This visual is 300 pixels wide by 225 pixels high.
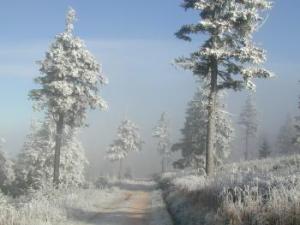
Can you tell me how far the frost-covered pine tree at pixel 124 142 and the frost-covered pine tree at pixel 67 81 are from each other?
1968 inches

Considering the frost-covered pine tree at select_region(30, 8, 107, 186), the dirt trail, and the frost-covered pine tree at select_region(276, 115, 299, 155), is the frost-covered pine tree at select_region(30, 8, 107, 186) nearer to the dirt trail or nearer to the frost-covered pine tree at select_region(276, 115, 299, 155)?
the dirt trail

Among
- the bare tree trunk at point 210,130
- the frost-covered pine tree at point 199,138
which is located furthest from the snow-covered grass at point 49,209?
the frost-covered pine tree at point 199,138

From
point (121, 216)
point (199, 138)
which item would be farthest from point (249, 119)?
point (121, 216)

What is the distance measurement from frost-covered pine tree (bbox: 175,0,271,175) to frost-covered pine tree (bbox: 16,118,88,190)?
25102 millimetres

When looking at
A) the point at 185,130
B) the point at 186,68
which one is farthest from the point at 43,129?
the point at 186,68

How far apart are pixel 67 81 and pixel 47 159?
16.5 m

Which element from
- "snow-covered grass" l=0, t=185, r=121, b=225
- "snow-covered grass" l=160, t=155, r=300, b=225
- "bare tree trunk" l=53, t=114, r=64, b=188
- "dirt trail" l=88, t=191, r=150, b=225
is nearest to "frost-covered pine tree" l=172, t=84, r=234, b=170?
"bare tree trunk" l=53, t=114, r=64, b=188

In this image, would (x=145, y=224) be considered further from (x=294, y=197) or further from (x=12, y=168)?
(x=12, y=168)

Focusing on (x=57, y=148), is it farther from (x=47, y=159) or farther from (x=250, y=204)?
(x=250, y=204)

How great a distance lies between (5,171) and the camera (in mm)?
58531

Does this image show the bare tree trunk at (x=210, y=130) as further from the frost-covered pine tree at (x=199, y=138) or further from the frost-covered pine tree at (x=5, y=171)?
the frost-covered pine tree at (x=5, y=171)

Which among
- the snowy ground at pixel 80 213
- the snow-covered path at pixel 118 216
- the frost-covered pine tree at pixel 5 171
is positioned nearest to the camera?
the snowy ground at pixel 80 213

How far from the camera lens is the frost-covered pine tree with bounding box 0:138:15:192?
56.8 m

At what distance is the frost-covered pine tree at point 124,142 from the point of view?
89562 mm
